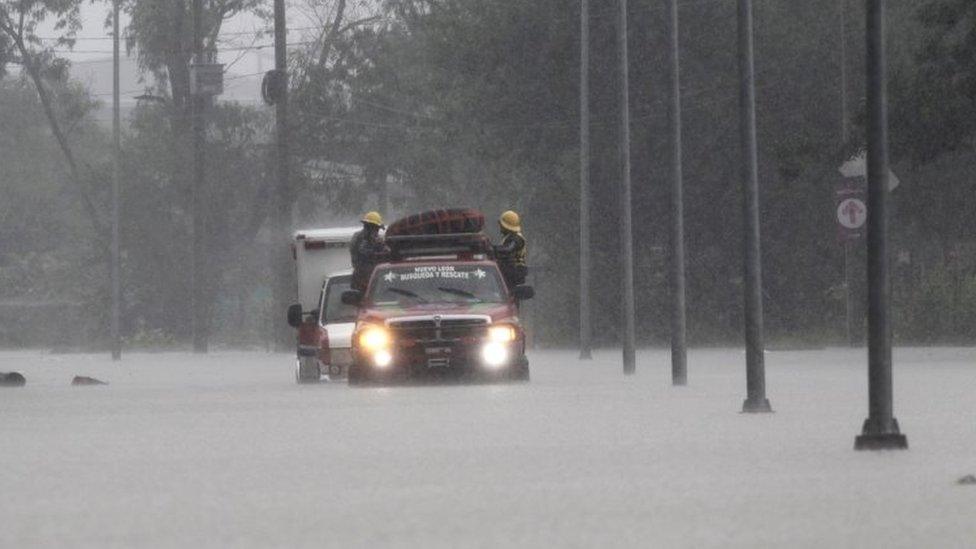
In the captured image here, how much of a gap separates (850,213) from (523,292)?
56.2ft

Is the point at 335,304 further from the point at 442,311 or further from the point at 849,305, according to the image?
the point at 849,305

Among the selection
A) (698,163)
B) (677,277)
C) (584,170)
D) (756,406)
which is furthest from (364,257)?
(698,163)

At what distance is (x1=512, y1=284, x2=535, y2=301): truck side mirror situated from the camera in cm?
3252

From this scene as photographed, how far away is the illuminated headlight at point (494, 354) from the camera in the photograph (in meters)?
31.5

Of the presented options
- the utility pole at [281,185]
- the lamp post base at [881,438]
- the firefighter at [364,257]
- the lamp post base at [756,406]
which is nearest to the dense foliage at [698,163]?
the utility pole at [281,185]

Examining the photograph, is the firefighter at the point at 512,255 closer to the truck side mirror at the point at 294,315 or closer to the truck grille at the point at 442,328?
the truck grille at the point at 442,328

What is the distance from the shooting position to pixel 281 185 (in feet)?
207

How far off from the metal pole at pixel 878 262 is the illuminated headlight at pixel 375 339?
1351 centimetres

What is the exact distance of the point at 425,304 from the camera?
32406 mm

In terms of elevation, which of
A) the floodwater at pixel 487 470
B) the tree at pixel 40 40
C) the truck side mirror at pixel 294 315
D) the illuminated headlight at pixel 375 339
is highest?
the tree at pixel 40 40

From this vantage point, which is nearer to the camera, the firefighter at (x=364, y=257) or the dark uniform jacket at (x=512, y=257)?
the dark uniform jacket at (x=512, y=257)

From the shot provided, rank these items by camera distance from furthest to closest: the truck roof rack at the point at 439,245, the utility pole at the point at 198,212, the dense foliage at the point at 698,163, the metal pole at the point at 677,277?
1. the utility pole at the point at 198,212
2. the dense foliage at the point at 698,163
3. the truck roof rack at the point at 439,245
4. the metal pole at the point at 677,277

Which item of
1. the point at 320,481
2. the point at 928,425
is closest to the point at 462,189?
the point at 928,425

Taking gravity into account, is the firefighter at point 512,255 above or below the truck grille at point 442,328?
above
